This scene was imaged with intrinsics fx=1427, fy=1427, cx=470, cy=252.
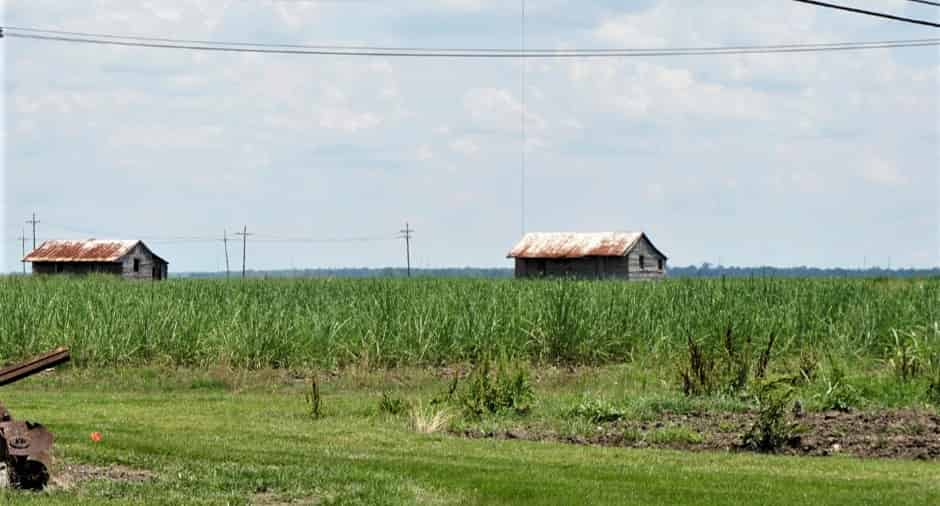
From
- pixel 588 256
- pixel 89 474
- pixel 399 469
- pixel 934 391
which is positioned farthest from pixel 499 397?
pixel 588 256

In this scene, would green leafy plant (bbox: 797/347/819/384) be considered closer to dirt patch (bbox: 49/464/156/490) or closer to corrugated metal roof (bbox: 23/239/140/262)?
dirt patch (bbox: 49/464/156/490)

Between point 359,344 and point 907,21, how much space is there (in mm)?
11327

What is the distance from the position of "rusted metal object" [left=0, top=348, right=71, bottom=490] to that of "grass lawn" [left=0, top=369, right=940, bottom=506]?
36 centimetres

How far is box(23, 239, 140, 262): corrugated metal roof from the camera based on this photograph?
83438mm

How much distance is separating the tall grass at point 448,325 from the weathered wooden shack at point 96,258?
52.1 meters

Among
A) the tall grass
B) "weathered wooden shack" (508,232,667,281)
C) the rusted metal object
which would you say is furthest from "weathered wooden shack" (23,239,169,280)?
the rusted metal object

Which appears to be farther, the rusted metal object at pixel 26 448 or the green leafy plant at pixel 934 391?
the green leafy plant at pixel 934 391

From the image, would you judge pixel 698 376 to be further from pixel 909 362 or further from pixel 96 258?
pixel 96 258

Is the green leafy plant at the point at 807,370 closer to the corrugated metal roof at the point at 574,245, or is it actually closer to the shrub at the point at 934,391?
the shrub at the point at 934,391

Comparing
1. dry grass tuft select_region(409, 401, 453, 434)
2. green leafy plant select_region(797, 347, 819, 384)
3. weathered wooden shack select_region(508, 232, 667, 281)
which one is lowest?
dry grass tuft select_region(409, 401, 453, 434)

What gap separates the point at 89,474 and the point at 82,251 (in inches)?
2937

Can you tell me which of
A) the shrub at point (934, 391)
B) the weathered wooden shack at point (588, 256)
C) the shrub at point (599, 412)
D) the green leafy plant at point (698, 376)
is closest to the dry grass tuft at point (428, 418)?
the shrub at point (599, 412)

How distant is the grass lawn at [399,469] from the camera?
468 inches

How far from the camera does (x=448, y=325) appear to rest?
27.5m
